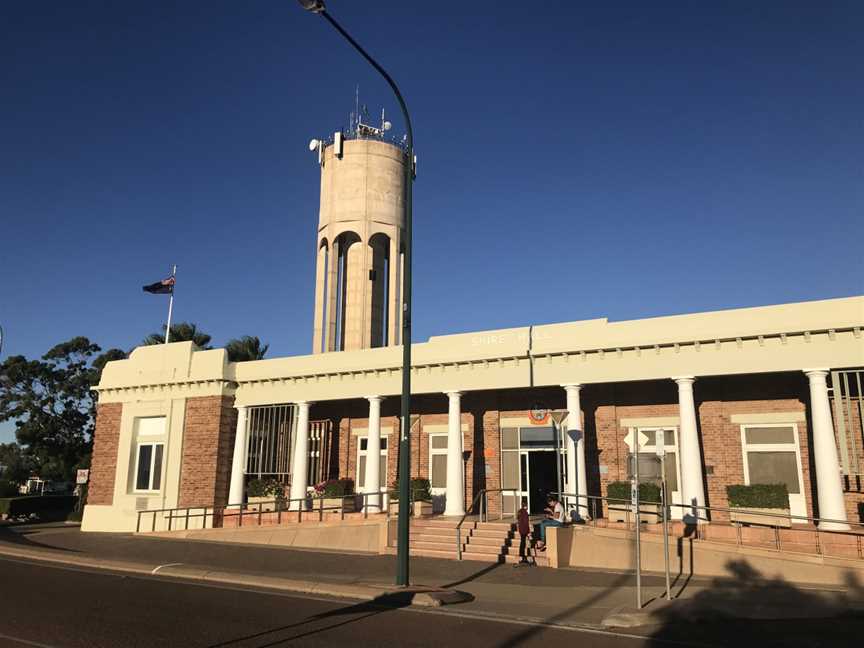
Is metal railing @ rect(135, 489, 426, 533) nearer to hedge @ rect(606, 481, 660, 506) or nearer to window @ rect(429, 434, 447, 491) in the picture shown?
window @ rect(429, 434, 447, 491)

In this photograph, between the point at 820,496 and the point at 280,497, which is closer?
the point at 820,496

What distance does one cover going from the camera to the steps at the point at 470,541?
1770cm

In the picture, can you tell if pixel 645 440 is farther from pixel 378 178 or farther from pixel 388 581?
pixel 378 178

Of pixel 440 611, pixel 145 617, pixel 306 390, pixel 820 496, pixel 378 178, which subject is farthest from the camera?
pixel 378 178

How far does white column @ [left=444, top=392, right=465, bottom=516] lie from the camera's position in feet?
71.5

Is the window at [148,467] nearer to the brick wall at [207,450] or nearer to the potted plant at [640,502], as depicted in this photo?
the brick wall at [207,450]

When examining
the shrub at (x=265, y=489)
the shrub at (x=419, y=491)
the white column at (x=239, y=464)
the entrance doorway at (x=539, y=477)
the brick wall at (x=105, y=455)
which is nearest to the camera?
the shrub at (x=419, y=491)

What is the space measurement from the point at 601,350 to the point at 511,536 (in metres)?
6.13

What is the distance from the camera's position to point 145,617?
10.4 metres

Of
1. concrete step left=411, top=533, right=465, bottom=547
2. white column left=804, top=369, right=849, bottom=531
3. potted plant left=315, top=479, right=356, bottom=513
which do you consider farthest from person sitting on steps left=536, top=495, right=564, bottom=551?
potted plant left=315, top=479, right=356, bottom=513

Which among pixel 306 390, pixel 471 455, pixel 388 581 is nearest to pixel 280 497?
pixel 306 390

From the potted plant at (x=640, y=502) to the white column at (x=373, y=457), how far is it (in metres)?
8.15

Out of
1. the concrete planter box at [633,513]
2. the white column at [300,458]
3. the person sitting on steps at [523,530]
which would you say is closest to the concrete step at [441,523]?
the person sitting on steps at [523,530]

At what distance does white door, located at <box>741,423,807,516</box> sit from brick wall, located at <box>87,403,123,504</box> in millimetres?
24363
